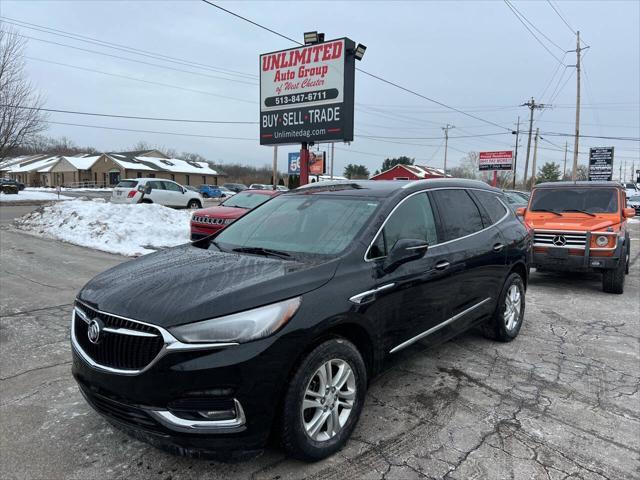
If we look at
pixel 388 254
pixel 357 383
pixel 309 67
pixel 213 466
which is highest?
pixel 309 67

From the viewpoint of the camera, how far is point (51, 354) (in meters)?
4.52

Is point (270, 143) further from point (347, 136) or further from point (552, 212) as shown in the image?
point (552, 212)

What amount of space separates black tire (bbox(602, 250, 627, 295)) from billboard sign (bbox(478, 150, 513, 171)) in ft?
124

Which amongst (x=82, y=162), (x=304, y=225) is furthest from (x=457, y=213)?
(x=82, y=162)

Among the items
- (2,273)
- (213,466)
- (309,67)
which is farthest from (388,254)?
(309,67)

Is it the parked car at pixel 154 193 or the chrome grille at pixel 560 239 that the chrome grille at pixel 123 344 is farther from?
the parked car at pixel 154 193

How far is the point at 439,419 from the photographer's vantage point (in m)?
3.40

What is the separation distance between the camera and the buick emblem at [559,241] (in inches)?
309

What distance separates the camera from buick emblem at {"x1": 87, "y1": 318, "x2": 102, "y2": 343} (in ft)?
8.62

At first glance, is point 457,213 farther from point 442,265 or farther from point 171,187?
point 171,187

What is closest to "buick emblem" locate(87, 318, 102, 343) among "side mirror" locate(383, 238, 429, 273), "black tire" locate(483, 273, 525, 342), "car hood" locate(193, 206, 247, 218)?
"side mirror" locate(383, 238, 429, 273)

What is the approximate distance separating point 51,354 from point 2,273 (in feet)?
14.9

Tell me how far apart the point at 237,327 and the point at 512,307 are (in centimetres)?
387

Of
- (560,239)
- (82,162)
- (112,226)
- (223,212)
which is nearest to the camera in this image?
(560,239)
